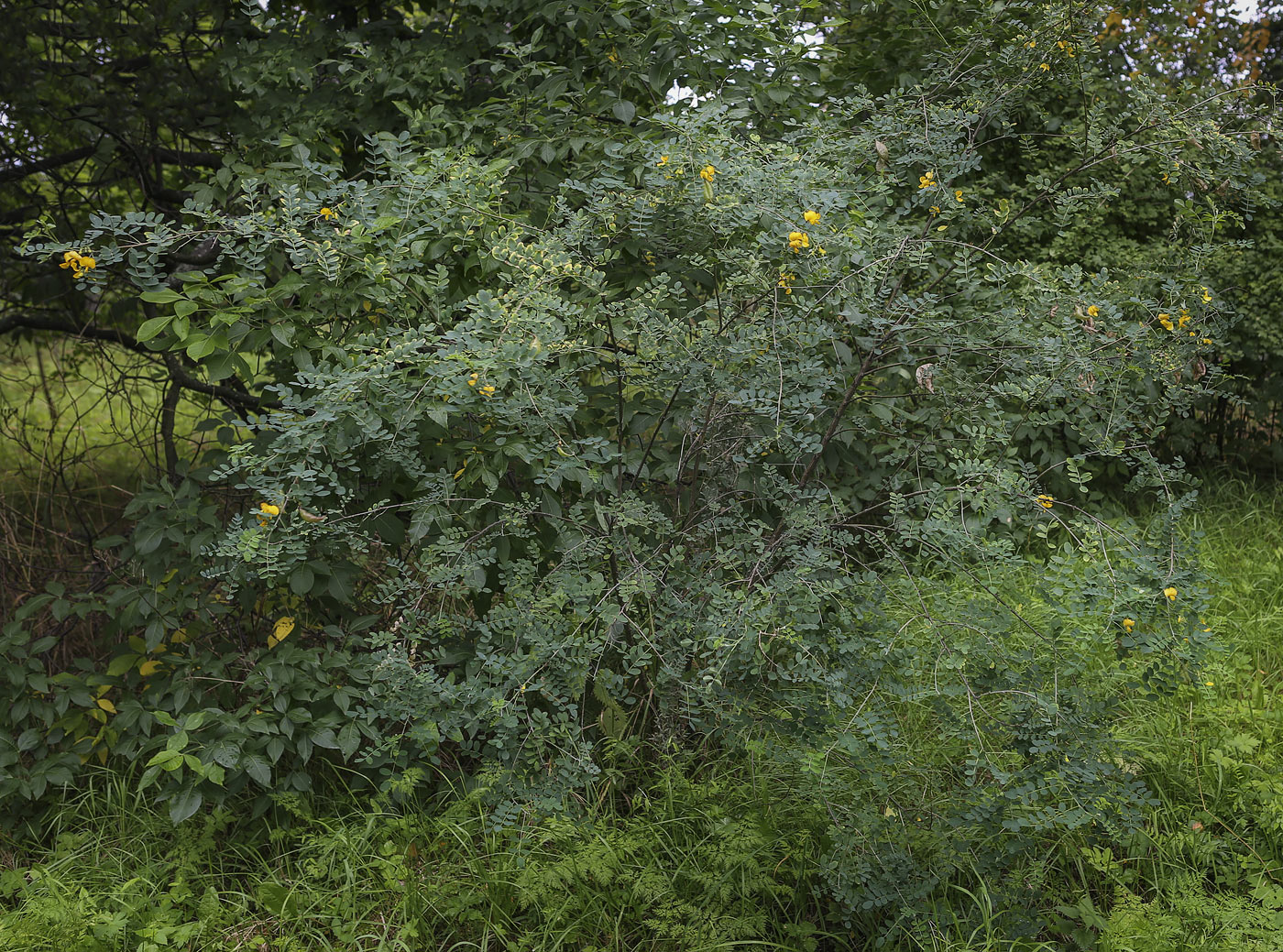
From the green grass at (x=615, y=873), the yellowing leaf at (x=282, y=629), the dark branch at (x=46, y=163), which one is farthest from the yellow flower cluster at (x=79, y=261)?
the dark branch at (x=46, y=163)

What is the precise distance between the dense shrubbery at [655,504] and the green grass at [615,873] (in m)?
0.13

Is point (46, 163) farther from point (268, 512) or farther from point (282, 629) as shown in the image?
point (268, 512)

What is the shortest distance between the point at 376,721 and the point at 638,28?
244 cm

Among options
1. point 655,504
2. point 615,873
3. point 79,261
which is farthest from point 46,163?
point 615,873

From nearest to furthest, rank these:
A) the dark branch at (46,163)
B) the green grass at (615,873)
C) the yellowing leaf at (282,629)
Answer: the green grass at (615,873) → the yellowing leaf at (282,629) → the dark branch at (46,163)

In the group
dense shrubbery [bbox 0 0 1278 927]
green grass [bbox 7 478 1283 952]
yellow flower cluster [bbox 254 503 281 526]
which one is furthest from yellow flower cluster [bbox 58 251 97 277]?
green grass [bbox 7 478 1283 952]

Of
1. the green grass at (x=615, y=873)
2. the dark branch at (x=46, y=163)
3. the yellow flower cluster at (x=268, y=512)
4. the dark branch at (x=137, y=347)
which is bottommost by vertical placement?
the green grass at (x=615, y=873)

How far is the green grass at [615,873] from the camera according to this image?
7.45 feet

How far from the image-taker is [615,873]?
7.80 feet

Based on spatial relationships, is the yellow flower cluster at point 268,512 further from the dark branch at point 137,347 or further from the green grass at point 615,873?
the dark branch at point 137,347

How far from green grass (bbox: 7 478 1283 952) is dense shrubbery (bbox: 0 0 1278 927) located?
133 mm

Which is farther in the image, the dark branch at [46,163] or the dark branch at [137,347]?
the dark branch at [46,163]

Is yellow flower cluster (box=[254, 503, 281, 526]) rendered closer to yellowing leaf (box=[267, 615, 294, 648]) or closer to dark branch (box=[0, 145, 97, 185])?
yellowing leaf (box=[267, 615, 294, 648])

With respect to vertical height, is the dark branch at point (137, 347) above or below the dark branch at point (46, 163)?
below
